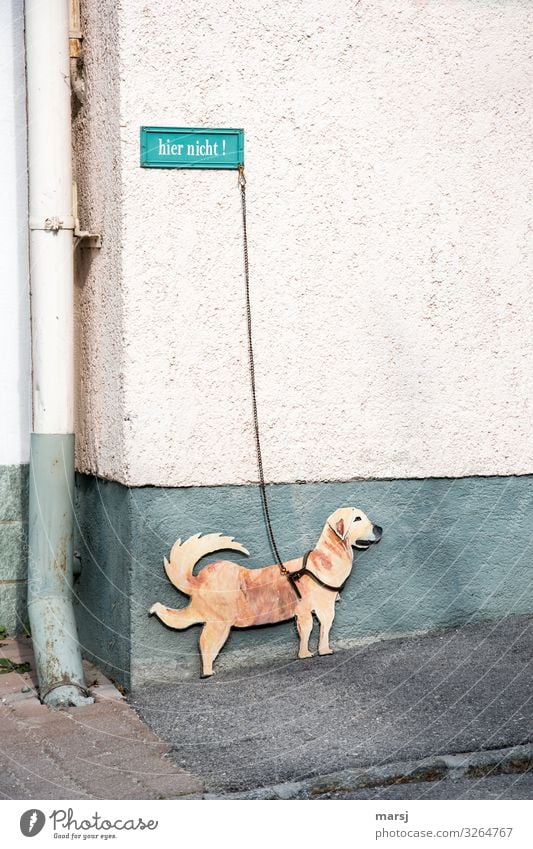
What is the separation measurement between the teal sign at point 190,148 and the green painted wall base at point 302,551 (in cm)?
133

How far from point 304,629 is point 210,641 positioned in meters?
0.41

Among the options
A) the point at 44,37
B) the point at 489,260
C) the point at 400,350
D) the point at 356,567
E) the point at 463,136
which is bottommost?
the point at 356,567

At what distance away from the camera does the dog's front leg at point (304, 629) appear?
4863 mm

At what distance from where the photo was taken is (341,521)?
4.91 m

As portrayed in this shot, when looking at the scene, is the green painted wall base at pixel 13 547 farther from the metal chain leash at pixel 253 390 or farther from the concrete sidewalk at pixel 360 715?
the metal chain leash at pixel 253 390

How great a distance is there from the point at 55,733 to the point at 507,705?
1.67 m

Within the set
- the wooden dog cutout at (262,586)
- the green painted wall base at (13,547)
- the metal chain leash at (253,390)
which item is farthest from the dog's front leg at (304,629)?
the green painted wall base at (13,547)

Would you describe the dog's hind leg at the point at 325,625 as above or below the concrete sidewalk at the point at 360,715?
above

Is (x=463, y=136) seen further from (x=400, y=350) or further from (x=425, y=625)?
(x=425, y=625)

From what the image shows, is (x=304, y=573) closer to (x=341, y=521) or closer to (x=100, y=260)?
(x=341, y=521)
